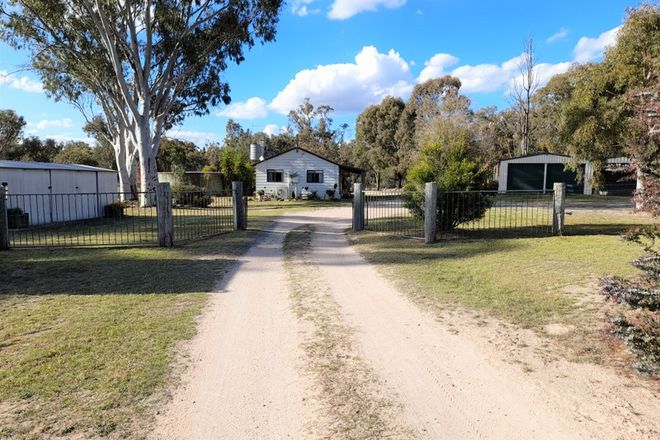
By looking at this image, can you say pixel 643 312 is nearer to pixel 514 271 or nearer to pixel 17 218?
pixel 514 271

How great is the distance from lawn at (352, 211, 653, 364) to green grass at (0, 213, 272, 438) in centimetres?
340

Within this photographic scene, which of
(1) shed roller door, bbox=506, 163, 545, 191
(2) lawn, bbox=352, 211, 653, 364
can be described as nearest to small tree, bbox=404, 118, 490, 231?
(2) lawn, bbox=352, 211, 653, 364

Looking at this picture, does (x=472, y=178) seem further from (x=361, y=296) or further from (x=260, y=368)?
(x=260, y=368)

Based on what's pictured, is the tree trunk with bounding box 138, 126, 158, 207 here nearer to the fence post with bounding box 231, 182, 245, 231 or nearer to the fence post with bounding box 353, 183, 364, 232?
the fence post with bounding box 231, 182, 245, 231

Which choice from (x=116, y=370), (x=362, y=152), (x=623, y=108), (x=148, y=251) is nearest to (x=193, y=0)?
(x=148, y=251)

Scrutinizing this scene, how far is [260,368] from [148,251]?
7181mm

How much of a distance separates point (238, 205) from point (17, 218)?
7692 millimetres

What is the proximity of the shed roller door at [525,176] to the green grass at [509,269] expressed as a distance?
79.1ft

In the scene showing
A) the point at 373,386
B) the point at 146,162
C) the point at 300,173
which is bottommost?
the point at 373,386

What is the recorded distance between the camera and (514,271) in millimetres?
7488

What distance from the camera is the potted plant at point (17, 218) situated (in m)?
14.9

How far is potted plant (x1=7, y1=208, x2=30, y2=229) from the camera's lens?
48.9 feet

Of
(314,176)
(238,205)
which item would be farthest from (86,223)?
(314,176)

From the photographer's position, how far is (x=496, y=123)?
53406 mm
